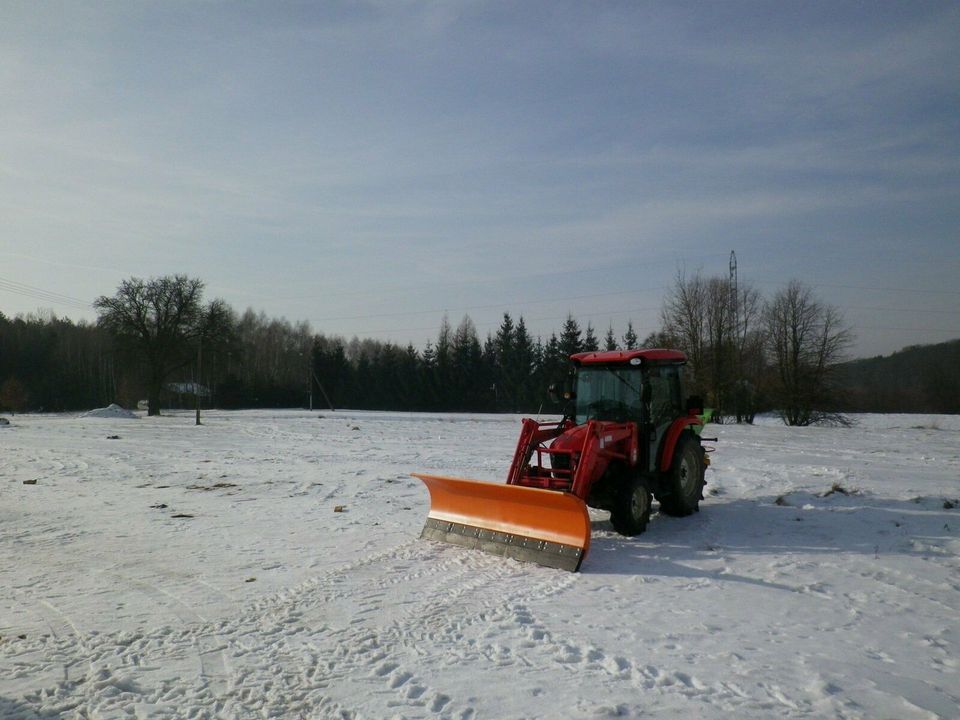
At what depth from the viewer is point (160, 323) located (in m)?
50.5

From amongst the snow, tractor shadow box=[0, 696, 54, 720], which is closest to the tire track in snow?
the snow

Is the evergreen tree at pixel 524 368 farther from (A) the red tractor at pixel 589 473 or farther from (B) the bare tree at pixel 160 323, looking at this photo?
(A) the red tractor at pixel 589 473

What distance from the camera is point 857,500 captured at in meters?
10.7

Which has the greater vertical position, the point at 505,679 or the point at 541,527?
the point at 541,527

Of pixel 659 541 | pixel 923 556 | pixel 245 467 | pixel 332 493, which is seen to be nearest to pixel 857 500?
pixel 923 556

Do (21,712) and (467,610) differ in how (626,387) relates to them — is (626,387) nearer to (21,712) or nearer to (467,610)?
(467,610)

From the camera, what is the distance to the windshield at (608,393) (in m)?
9.86

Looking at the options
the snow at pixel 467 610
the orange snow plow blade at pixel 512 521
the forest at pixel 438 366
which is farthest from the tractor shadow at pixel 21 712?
the forest at pixel 438 366

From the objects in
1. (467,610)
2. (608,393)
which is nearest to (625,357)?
(608,393)

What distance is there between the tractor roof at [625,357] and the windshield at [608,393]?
116mm

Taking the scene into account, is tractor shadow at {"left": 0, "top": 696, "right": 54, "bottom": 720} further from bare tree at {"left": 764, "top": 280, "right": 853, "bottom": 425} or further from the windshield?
bare tree at {"left": 764, "top": 280, "right": 853, "bottom": 425}

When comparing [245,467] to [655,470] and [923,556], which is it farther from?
Answer: [923,556]

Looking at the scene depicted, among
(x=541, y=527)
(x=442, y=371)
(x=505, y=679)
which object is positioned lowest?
(x=505, y=679)

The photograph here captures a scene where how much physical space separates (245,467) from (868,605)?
13800 mm
